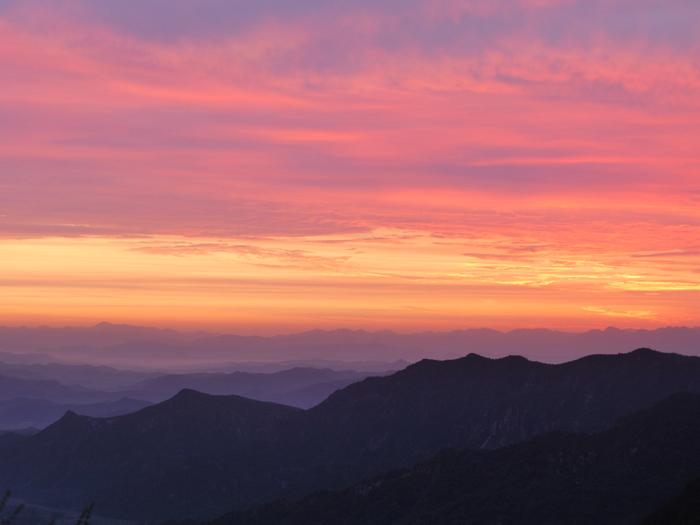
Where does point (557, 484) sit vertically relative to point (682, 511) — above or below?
below

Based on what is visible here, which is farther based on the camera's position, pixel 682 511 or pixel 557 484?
pixel 557 484

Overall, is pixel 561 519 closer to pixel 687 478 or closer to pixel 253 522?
pixel 687 478

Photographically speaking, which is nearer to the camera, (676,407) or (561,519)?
(561,519)

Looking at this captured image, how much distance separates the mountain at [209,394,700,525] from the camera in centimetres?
15538

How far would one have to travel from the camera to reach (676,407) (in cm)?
19162

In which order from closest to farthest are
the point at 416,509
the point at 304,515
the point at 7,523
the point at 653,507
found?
the point at 7,523
the point at 653,507
the point at 416,509
the point at 304,515

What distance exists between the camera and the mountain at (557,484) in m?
155

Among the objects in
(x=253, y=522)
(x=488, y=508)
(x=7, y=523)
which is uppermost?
(x=7, y=523)

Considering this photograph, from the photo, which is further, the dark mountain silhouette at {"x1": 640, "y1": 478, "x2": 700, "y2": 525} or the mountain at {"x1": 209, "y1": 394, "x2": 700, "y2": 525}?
the mountain at {"x1": 209, "y1": 394, "x2": 700, "y2": 525}

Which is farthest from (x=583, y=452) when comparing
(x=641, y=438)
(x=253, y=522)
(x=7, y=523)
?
(x=7, y=523)

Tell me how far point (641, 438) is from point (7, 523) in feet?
561

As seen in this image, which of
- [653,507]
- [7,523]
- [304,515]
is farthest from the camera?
[304,515]

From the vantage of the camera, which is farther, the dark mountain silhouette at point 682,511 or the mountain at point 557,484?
the mountain at point 557,484

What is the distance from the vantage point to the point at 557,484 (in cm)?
17150
